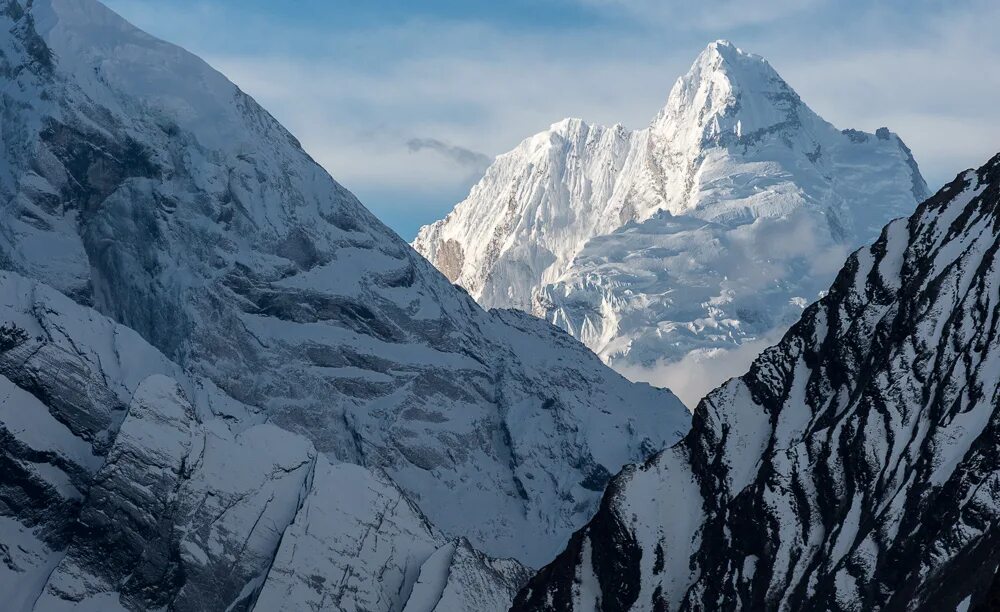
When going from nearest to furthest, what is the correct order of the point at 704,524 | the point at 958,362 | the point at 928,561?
1. the point at 928,561
2. the point at 958,362
3. the point at 704,524

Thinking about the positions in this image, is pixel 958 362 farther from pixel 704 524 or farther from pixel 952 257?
pixel 704 524

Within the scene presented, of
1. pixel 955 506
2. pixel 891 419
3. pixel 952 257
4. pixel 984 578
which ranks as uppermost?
pixel 952 257

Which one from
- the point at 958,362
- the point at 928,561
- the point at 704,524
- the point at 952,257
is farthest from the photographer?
the point at 704,524

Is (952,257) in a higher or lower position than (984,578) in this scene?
higher

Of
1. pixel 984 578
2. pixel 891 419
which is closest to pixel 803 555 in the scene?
pixel 891 419

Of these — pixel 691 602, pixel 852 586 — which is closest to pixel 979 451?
pixel 852 586

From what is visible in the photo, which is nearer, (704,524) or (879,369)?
(879,369)
